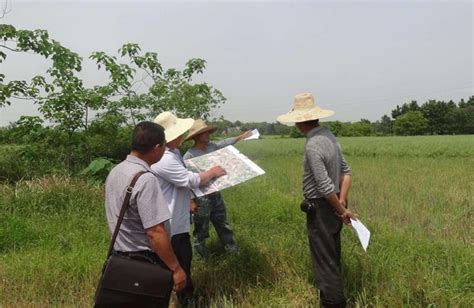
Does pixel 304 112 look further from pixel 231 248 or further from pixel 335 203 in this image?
pixel 231 248

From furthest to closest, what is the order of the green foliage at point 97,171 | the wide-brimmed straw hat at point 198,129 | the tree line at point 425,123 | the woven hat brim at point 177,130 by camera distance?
1. the tree line at point 425,123
2. the green foliage at point 97,171
3. the wide-brimmed straw hat at point 198,129
4. the woven hat brim at point 177,130

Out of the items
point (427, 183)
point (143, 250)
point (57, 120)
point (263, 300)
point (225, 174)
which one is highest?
point (57, 120)

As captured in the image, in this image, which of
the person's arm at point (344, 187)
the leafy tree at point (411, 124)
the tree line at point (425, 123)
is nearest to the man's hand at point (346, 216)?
the person's arm at point (344, 187)

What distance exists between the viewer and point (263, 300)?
3.51 m

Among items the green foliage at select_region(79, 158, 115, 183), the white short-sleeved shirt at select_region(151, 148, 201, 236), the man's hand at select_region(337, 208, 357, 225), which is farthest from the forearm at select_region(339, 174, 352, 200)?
the green foliage at select_region(79, 158, 115, 183)

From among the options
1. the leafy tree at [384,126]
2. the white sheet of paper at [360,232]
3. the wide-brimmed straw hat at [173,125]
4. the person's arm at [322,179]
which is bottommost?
the leafy tree at [384,126]

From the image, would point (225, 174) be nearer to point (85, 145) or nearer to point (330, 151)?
point (330, 151)

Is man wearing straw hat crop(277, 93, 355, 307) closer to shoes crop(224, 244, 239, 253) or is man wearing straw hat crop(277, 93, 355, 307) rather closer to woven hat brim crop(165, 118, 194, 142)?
woven hat brim crop(165, 118, 194, 142)

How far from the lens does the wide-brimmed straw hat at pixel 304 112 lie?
3.19m

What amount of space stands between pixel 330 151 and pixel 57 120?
6777 millimetres

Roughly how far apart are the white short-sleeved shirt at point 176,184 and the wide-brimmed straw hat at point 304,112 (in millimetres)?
877

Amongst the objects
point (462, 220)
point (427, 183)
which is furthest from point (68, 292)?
point (427, 183)

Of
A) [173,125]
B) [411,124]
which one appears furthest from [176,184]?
[411,124]

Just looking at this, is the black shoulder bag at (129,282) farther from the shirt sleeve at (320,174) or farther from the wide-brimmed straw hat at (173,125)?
the shirt sleeve at (320,174)
